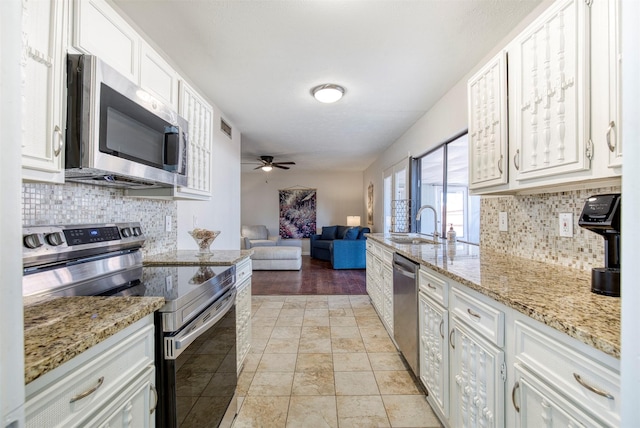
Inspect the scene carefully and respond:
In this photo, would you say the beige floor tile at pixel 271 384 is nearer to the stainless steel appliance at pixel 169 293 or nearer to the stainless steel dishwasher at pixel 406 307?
the stainless steel appliance at pixel 169 293

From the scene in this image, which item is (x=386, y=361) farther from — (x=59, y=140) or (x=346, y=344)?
(x=59, y=140)

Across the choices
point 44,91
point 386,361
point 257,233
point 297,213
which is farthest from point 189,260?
point 297,213

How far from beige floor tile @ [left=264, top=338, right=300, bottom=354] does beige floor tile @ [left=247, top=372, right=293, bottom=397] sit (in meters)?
0.33

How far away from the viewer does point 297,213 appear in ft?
27.2

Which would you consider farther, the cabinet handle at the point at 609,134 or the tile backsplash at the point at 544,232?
the tile backsplash at the point at 544,232

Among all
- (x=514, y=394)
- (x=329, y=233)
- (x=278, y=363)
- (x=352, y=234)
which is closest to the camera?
(x=514, y=394)

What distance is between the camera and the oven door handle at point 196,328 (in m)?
1.05

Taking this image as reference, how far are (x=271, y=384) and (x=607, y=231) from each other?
2.03 metres

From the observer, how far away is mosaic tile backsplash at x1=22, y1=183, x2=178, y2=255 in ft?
4.06

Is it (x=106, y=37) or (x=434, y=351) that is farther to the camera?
(x=434, y=351)

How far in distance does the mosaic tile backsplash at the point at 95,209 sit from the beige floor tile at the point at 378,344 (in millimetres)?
1907

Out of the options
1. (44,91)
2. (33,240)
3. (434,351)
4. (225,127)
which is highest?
(225,127)

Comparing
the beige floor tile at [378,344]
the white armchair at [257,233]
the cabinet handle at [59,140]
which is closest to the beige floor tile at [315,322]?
the beige floor tile at [378,344]

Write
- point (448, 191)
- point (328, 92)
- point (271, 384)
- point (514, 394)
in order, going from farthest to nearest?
point (448, 191)
point (328, 92)
point (271, 384)
point (514, 394)
